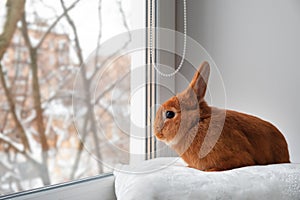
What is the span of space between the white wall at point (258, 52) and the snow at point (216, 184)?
1.15ft

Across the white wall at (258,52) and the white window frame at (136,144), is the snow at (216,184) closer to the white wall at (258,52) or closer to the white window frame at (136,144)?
the white window frame at (136,144)

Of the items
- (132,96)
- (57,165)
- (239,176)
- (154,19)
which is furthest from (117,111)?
(154,19)

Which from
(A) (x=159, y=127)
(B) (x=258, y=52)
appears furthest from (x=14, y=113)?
(B) (x=258, y=52)

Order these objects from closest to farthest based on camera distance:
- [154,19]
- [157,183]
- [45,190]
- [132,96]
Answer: [157,183] → [45,190] → [132,96] → [154,19]

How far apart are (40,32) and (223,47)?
0.67 metres

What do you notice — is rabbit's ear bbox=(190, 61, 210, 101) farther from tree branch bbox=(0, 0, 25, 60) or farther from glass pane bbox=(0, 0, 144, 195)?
tree branch bbox=(0, 0, 25, 60)

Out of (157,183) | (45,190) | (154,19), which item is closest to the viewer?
(157,183)

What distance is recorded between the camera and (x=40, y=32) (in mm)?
1104

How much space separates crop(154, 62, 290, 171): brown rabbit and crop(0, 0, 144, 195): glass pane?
131 millimetres

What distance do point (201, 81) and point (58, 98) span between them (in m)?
0.42

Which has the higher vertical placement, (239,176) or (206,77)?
(206,77)

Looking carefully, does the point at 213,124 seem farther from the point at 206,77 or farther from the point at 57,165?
the point at 57,165

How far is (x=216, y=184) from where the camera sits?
2.94 feet

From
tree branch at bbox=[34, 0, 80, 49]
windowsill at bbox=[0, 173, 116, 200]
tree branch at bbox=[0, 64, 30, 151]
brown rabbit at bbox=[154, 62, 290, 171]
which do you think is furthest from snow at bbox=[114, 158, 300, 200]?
tree branch at bbox=[34, 0, 80, 49]
